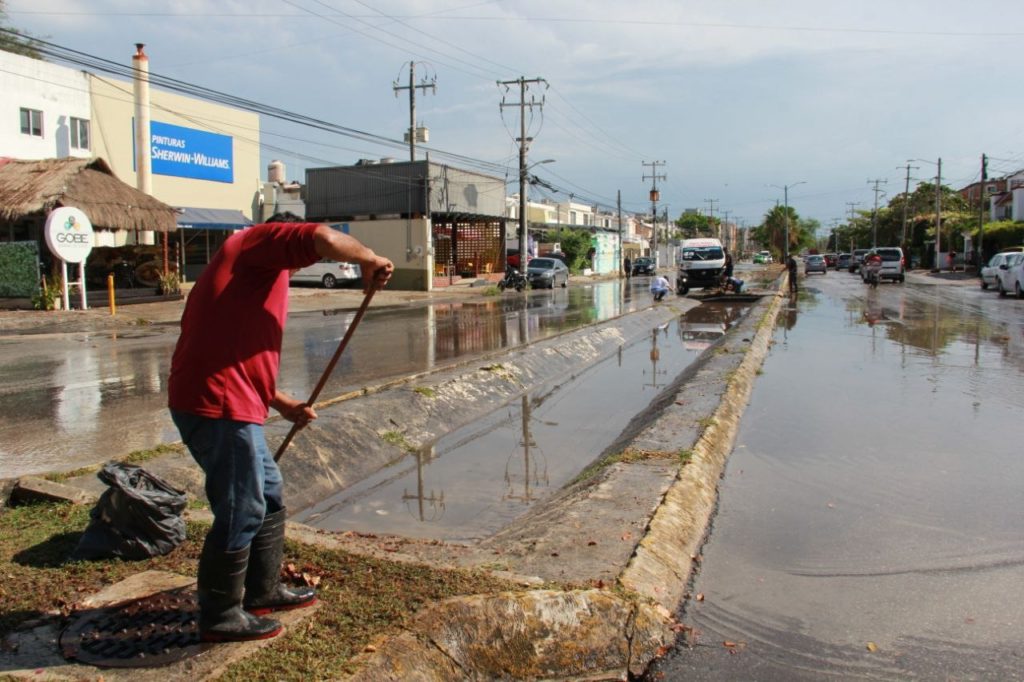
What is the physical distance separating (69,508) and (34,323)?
17.1 metres

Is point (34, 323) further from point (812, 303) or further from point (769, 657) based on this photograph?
point (812, 303)

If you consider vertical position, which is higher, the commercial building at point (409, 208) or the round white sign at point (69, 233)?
the commercial building at point (409, 208)

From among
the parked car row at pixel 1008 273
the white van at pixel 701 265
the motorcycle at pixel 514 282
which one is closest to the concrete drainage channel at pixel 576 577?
the parked car row at pixel 1008 273

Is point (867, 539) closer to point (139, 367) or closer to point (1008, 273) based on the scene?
point (139, 367)

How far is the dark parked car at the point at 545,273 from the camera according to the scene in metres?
45.5

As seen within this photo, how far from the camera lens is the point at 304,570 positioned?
13.7ft

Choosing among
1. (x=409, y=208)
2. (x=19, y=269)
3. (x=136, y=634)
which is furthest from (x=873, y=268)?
(x=136, y=634)

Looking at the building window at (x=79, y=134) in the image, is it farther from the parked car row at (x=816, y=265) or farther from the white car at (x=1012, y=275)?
the parked car row at (x=816, y=265)

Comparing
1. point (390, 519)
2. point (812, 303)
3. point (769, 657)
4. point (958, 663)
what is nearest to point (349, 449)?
point (390, 519)

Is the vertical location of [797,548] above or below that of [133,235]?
below

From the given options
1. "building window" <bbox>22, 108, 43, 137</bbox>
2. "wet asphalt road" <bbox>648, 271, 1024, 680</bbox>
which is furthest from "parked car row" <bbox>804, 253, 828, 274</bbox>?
"wet asphalt road" <bbox>648, 271, 1024, 680</bbox>

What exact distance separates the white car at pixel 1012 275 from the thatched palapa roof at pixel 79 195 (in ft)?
94.5

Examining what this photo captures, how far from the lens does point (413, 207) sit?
42.3 m

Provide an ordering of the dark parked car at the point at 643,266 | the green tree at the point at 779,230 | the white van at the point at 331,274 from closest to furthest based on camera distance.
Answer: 1. the white van at the point at 331,274
2. the dark parked car at the point at 643,266
3. the green tree at the point at 779,230
